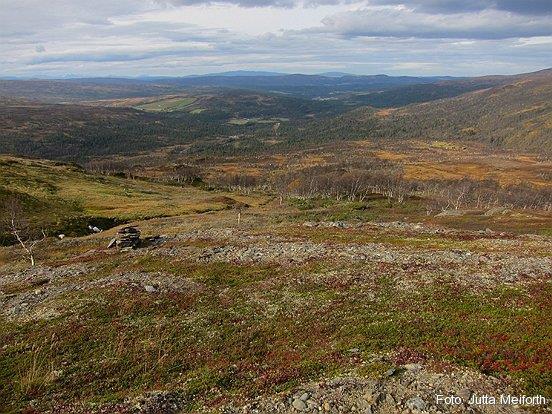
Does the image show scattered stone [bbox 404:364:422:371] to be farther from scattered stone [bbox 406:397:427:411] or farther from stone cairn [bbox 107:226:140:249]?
stone cairn [bbox 107:226:140:249]

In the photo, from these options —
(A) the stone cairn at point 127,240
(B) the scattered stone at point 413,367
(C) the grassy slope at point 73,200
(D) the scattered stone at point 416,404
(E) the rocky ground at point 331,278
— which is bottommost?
(C) the grassy slope at point 73,200

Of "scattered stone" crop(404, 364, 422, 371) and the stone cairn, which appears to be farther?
the stone cairn

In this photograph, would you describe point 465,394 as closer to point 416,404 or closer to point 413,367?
point 416,404

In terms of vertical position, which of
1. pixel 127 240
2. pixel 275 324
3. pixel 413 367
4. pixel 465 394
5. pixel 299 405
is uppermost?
pixel 465 394

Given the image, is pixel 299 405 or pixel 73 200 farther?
pixel 73 200

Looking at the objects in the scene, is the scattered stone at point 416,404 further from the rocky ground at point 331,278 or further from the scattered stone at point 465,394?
the scattered stone at point 465,394

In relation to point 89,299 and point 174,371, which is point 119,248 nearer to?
point 89,299

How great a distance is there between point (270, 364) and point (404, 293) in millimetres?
14324

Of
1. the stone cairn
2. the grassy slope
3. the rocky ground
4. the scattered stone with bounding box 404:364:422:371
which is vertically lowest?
the grassy slope

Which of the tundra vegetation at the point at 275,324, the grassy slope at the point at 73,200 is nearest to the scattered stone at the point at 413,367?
the tundra vegetation at the point at 275,324

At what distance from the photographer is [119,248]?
184ft

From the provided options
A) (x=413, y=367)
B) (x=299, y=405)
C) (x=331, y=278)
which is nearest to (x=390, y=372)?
(x=413, y=367)

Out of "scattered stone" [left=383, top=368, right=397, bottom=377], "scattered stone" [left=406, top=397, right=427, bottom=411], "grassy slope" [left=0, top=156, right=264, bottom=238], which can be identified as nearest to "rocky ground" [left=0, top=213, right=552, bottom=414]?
"scattered stone" [left=406, top=397, right=427, bottom=411]

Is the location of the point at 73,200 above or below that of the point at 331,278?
below
